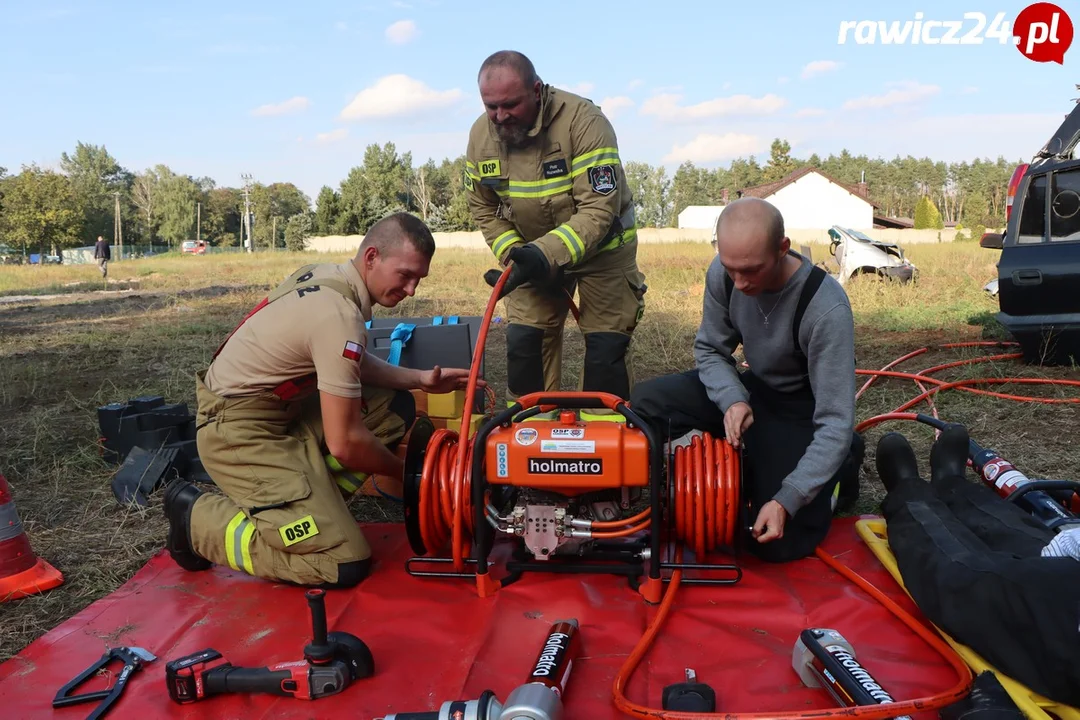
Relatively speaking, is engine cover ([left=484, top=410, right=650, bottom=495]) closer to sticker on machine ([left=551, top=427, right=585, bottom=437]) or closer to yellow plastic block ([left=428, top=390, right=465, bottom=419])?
sticker on machine ([left=551, top=427, right=585, bottom=437])

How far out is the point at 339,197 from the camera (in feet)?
208

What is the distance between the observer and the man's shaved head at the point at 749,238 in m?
2.99

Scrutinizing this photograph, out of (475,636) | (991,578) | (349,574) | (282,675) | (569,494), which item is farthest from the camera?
(349,574)

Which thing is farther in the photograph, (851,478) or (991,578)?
(851,478)

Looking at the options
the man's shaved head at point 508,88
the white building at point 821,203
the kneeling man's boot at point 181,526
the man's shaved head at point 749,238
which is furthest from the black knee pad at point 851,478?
the white building at point 821,203

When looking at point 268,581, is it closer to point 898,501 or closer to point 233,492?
point 233,492

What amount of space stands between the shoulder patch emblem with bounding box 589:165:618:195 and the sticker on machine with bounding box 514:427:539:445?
181cm

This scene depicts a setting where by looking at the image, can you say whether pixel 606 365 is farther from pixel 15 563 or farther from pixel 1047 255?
pixel 1047 255

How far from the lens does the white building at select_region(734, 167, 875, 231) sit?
63188 mm

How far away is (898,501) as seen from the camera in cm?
327

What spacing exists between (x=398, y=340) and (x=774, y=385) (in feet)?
7.14

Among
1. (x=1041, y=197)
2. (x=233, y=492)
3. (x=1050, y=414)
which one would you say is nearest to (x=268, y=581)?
(x=233, y=492)

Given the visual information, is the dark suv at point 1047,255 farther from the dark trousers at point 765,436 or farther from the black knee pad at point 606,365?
the black knee pad at point 606,365

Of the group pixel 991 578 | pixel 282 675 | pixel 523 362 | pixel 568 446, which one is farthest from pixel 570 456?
pixel 523 362
